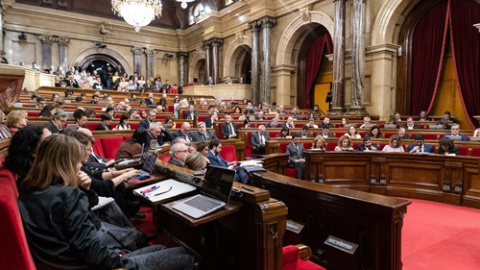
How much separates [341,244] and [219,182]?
0.99 m

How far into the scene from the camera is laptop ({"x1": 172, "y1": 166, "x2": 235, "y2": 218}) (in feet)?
5.40

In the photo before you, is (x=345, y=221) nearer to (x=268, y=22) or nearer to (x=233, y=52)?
(x=268, y=22)

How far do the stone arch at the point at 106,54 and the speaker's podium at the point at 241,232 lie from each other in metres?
16.7

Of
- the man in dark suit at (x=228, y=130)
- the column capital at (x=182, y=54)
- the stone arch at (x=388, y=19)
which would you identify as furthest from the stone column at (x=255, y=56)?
the column capital at (x=182, y=54)

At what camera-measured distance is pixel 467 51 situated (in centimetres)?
895

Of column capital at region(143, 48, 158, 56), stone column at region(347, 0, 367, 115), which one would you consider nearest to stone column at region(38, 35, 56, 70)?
column capital at region(143, 48, 158, 56)

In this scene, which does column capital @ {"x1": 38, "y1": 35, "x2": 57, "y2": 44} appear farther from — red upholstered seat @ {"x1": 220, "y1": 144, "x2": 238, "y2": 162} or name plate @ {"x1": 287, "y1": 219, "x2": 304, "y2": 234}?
name plate @ {"x1": 287, "y1": 219, "x2": 304, "y2": 234}

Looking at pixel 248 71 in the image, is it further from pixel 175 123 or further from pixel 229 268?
pixel 229 268

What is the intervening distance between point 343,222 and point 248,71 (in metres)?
15.4

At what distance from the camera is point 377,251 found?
196cm

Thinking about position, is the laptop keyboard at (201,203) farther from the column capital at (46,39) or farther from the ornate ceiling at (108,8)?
the column capital at (46,39)

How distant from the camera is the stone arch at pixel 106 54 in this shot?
16456 millimetres

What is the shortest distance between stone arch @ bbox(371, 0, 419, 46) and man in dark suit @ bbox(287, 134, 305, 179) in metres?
5.69

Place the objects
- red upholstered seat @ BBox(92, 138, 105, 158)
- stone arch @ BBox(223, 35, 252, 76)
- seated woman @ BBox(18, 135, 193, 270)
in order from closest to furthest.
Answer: seated woman @ BBox(18, 135, 193, 270) < red upholstered seat @ BBox(92, 138, 105, 158) < stone arch @ BBox(223, 35, 252, 76)
